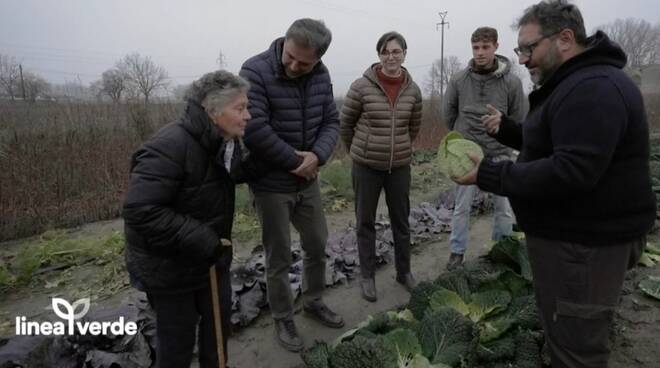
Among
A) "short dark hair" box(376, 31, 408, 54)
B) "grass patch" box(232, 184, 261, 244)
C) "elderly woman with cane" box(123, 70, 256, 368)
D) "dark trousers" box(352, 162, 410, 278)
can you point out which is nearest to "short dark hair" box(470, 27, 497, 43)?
"short dark hair" box(376, 31, 408, 54)

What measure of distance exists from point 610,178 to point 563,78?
44 cm

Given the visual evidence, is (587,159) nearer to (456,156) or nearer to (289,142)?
(456,156)

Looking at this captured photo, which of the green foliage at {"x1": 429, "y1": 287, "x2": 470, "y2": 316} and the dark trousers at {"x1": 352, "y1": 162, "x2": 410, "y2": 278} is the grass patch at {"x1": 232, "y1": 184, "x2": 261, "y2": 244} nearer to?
the dark trousers at {"x1": 352, "y1": 162, "x2": 410, "y2": 278}

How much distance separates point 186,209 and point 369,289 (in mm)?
2332

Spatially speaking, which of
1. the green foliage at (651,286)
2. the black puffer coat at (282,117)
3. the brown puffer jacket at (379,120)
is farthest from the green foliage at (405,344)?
the green foliage at (651,286)

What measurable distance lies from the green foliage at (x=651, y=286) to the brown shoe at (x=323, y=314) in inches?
101

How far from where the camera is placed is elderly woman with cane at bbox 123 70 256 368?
6.57 feet

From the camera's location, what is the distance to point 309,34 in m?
2.69

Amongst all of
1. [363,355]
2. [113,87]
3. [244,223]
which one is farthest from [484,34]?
[113,87]

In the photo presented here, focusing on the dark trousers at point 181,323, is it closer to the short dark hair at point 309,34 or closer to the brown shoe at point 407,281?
the short dark hair at point 309,34

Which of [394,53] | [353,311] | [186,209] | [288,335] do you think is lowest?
[353,311]

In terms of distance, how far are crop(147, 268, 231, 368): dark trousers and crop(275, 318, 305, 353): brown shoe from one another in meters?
0.84

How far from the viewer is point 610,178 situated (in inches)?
69.8

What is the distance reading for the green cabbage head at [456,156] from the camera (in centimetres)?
231
